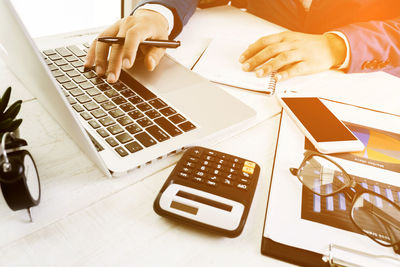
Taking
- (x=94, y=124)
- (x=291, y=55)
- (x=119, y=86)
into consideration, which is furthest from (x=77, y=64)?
(x=291, y=55)

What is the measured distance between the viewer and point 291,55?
0.80m

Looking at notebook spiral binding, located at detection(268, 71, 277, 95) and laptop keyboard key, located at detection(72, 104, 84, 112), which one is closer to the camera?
laptop keyboard key, located at detection(72, 104, 84, 112)

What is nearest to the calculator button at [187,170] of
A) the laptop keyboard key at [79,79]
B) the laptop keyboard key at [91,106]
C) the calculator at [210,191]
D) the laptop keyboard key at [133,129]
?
the calculator at [210,191]

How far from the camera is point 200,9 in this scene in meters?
1.11

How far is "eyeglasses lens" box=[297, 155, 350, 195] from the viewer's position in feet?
1.54

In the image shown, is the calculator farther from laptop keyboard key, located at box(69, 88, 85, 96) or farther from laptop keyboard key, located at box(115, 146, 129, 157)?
laptop keyboard key, located at box(69, 88, 85, 96)

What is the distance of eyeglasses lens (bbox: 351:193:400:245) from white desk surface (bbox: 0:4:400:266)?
0.41 feet

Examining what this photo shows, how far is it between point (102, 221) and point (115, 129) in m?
0.16

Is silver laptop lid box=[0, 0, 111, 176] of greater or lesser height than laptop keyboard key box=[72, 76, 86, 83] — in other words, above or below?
above

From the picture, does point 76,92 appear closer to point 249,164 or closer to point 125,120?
point 125,120

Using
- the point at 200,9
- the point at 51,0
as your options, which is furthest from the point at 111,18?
the point at 200,9

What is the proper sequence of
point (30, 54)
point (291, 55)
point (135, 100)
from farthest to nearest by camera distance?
1. point (291, 55)
2. point (135, 100)
3. point (30, 54)

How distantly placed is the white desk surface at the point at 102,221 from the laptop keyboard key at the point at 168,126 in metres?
0.06

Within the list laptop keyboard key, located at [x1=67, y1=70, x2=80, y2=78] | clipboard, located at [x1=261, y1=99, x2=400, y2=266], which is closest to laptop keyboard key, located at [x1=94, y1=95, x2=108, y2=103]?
laptop keyboard key, located at [x1=67, y1=70, x2=80, y2=78]
